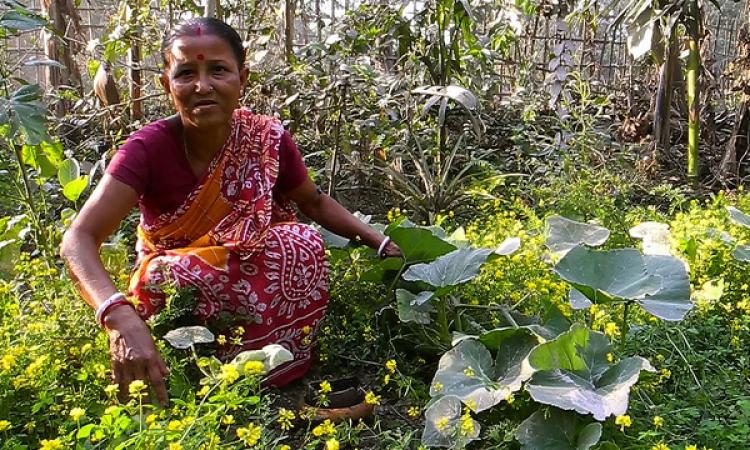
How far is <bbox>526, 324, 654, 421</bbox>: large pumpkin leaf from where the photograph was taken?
133 cm

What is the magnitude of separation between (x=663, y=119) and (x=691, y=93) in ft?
1.40

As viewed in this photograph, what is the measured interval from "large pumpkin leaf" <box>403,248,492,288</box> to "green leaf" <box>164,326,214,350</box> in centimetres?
55

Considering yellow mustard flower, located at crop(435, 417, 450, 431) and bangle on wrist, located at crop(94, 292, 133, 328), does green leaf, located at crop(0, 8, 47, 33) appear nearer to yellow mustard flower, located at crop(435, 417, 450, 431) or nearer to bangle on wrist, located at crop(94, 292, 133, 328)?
bangle on wrist, located at crop(94, 292, 133, 328)

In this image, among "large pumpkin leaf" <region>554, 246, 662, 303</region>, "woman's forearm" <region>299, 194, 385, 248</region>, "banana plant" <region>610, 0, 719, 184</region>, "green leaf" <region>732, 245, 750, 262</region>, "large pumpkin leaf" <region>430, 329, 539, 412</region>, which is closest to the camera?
"large pumpkin leaf" <region>430, 329, 539, 412</region>

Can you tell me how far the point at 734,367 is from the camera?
184 centimetres

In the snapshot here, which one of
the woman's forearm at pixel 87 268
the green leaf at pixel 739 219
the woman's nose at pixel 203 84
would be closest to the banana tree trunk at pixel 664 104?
the green leaf at pixel 739 219

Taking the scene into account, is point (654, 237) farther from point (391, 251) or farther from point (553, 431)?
point (553, 431)

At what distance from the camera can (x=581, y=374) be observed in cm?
146

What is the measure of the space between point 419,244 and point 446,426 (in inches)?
29.8

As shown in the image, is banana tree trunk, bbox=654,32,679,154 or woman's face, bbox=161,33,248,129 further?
banana tree trunk, bbox=654,32,679,154

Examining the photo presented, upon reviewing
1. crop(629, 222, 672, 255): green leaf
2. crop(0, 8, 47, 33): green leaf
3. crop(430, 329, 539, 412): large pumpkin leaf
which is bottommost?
crop(430, 329, 539, 412): large pumpkin leaf

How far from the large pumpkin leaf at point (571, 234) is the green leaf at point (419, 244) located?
11.6 inches

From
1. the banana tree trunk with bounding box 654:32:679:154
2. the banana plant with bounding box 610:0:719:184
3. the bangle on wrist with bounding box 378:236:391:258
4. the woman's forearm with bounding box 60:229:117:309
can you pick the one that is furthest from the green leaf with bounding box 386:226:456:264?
the banana tree trunk with bounding box 654:32:679:154

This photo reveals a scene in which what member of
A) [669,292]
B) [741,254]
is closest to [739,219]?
[741,254]
